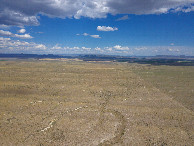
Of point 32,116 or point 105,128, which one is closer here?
point 105,128

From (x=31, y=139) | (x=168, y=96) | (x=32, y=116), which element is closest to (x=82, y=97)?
(x=32, y=116)

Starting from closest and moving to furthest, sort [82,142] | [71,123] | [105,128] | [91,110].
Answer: [82,142] < [105,128] < [71,123] < [91,110]

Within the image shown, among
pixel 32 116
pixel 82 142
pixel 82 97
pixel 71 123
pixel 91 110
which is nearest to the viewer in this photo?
pixel 82 142

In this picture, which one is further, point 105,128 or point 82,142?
point 105,128

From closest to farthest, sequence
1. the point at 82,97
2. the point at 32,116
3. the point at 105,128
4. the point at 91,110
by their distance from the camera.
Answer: the point at 105,128 < the point at 32,116 < the point at 91,110 < the point at 82,97

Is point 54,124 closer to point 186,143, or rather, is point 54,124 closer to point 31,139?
point 31,139

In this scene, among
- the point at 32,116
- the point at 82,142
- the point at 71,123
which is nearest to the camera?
the point at 82,142

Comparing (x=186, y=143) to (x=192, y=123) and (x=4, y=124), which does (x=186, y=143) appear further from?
(x=4, y=124)

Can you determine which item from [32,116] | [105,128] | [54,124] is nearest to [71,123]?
[54,124]

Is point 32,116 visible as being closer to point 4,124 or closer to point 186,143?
point 4,124
